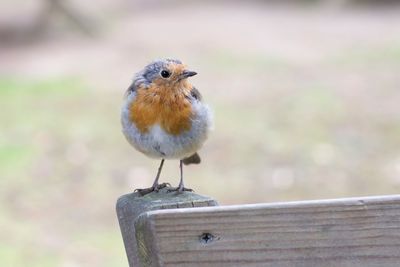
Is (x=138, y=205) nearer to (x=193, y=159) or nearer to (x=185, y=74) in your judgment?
(x=185, y=74)

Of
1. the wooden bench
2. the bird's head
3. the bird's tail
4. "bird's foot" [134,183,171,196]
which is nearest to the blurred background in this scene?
the bird's tail

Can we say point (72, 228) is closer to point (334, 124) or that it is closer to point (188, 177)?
point (188, 177)

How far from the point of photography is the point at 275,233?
1.94m

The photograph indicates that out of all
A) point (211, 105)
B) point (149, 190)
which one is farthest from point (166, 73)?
point (211, 105)

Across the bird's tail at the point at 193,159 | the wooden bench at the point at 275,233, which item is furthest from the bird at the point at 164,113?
the wooden bench at the point at 275,233

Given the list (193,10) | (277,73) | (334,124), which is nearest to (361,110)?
(334,124)

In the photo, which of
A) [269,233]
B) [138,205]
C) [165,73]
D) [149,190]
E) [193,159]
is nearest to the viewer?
[269,233]

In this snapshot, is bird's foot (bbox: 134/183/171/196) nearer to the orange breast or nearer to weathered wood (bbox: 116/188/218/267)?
weathered wood (bbox: 116/188/218/267)

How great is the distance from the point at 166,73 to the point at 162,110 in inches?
5.3

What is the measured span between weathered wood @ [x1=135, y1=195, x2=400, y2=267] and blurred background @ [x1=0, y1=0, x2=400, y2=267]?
5.12 meters

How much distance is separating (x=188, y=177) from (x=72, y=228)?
151cm

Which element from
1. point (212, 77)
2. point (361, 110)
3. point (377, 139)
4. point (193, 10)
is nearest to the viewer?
point (377, 139)

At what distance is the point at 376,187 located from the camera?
8.62 metres

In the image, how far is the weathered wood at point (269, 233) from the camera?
1.93 metres
